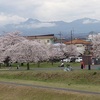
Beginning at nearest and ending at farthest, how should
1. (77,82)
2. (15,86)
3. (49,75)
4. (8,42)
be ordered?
1. (15,86)
2. (77,82)
3. (49,75)
4. (8,42)

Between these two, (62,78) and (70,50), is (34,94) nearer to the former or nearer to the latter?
(62,78)

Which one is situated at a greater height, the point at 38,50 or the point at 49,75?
the point at 38,50

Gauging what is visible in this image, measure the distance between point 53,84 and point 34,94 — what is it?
15.7 feet

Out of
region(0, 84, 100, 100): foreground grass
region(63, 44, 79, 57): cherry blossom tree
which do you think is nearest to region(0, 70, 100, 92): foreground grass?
region(0, 84, 100, 100): foreground grass

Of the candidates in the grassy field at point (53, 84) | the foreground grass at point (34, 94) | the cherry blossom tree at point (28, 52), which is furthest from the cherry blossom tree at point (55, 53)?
the foreground grass at point (34, 94)

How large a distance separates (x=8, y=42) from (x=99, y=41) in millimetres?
22991

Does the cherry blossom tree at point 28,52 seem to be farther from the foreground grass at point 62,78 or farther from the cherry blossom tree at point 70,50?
the cherry blossom tree at point 70,50

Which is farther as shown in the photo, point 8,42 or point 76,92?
point 8,42

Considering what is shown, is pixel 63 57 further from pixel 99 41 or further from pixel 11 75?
A: pixel 11 75

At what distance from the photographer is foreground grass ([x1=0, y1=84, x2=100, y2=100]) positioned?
24.1 metres

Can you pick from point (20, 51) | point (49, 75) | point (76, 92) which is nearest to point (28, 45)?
point (20, 51)

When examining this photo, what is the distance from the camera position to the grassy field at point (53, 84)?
25672 mm

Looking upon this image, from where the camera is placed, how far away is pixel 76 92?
82.4 ft

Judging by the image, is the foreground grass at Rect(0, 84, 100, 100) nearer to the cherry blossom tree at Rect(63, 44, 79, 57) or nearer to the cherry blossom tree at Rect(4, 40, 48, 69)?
the cherry blossom tree at Rect(4, 40, 48, 69)
